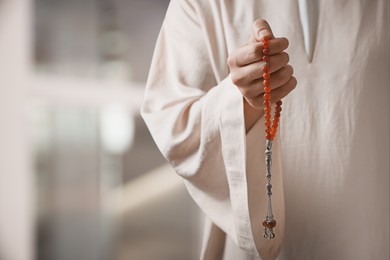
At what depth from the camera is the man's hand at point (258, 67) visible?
38 centimetres

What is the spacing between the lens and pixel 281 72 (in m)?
0.39

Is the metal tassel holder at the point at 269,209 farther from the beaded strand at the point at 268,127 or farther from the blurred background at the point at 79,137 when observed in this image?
the blurred background at the point at 79,137

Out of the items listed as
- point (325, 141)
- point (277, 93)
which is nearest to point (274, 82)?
point (277, 93)

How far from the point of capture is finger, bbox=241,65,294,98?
0.39m

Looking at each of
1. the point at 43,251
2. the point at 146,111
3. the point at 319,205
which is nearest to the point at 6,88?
the point at 43,251

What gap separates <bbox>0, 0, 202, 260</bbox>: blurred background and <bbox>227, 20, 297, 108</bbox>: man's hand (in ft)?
0.97

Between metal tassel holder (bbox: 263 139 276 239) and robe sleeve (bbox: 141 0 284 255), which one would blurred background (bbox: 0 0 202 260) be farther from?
metal tassel holder (bbox: 263 139 276 239)

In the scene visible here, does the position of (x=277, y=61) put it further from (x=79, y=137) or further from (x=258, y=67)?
(x=79, y=137)

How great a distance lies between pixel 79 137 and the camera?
81 centimetres

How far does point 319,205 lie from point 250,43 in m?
0.19

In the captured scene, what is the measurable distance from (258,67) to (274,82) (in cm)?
2

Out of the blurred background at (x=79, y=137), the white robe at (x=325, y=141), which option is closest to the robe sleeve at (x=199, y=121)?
the white robe at (x=325, y=141)

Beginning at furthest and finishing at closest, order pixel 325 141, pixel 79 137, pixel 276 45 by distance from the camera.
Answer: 1. pixel 79 137
2. pixel 325 141
3. pixel 276 45

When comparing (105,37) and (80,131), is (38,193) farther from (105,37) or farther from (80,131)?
(105,37)
